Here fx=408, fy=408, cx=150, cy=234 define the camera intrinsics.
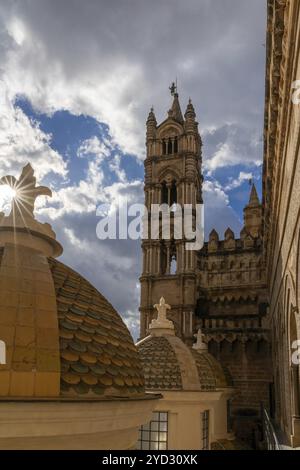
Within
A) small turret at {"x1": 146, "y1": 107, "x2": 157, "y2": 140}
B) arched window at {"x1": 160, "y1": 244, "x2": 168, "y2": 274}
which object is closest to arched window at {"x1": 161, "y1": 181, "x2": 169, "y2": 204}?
arched window at {"x1": 160, "y1": 244, "x2": 168, "y2": 274}

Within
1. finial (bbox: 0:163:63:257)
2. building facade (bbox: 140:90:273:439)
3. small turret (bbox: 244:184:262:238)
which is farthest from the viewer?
small turret (bbox: 244:184:262:238)

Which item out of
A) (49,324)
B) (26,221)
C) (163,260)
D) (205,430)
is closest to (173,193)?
(163,260)

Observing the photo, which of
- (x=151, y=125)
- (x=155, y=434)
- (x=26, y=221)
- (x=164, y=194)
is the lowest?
(x=155, y=434)

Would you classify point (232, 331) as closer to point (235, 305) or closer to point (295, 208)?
point (235, 305)

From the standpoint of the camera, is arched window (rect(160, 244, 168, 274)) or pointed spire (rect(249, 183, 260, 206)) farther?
pointed spire (rect(249, 183, 260, 206))

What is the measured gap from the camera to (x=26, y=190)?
635 centimetres

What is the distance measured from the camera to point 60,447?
452cm

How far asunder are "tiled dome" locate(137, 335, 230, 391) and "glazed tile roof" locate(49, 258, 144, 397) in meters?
8.22

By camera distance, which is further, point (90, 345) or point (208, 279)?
point (208, 279)

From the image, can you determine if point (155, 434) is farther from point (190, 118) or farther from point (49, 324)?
point (190, 118)

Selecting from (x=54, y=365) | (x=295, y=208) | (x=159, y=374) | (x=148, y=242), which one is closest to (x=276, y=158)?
(x=295, y=208)

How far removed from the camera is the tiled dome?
14.1 meters

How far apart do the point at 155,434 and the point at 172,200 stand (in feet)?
84.9

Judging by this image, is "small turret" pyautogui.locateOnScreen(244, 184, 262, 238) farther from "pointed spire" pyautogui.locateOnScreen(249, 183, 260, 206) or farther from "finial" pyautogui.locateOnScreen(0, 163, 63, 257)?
"finial" pyautogui.locateOnScreen(0, 163, 63, 257)
